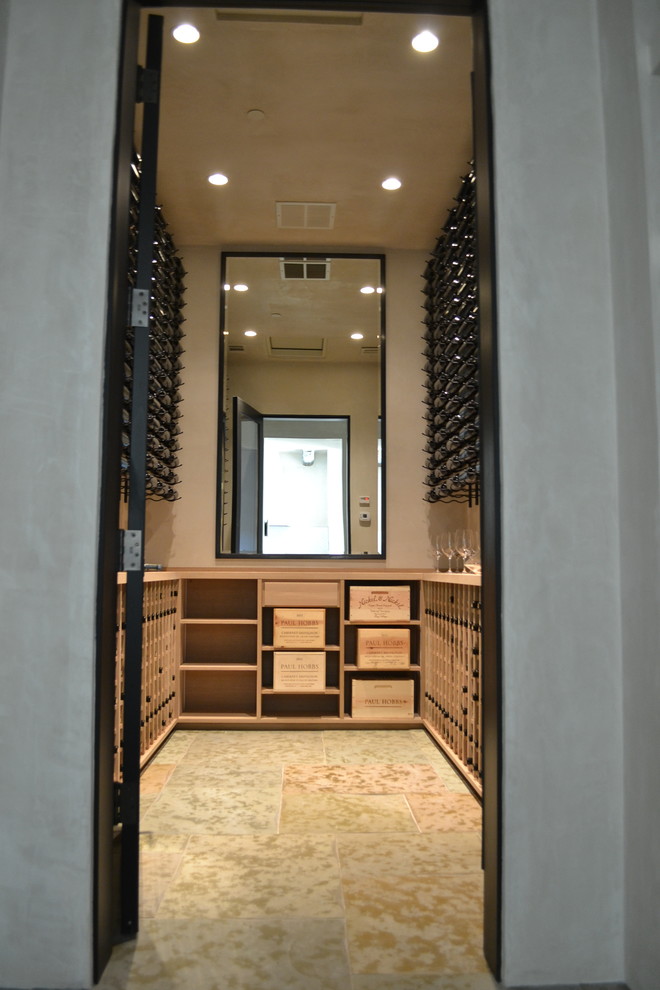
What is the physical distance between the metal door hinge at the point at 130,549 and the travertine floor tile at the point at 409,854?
4.13 feet

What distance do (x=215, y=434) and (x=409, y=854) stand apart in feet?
10.2

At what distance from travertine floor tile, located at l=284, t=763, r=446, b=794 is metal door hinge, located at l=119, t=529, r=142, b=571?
1784 millimetres

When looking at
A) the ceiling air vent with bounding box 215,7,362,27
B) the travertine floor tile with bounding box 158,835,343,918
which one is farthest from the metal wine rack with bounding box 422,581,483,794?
the ceiling air vent with bounding box 215,7,362,27

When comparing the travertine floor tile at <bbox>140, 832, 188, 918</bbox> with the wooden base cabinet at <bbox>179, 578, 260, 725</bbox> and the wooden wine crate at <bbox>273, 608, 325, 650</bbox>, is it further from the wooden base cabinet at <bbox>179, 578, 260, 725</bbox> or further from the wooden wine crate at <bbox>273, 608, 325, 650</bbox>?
the wooden base cabinet at <bbox>179, 578, 260, 725</bbox>

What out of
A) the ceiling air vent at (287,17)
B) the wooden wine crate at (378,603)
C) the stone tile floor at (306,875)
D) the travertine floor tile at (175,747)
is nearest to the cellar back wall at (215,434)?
the wooden wine crate at (378,603)

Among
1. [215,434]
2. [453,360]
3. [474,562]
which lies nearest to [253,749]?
[474,562]

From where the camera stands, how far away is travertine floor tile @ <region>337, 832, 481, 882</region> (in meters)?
2.43

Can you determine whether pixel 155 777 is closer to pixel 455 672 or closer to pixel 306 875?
pixel 306 875

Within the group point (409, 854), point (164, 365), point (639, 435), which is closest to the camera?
point (639, 435)

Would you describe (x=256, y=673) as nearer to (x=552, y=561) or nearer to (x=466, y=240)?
(x=466, y=240)

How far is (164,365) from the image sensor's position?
4453 mm

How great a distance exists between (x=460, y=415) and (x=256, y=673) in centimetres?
211

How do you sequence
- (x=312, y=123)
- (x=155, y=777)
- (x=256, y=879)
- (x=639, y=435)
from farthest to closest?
(x=312, y=123)
(x=155, y=777)
(x=256, y=879)
(x=639, y=435)

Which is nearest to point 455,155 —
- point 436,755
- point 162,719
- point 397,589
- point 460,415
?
point 460,415
